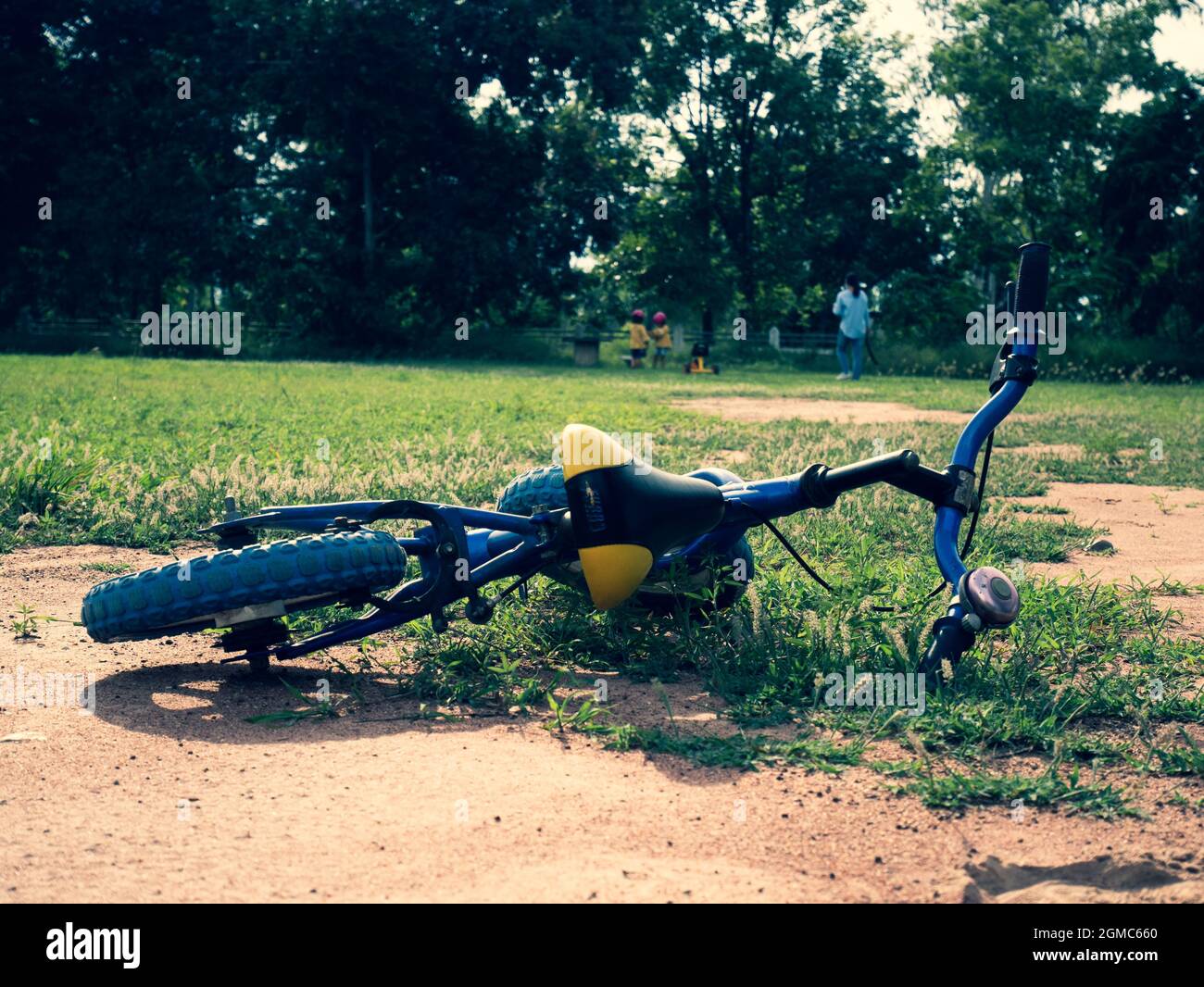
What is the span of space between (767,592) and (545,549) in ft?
3.49

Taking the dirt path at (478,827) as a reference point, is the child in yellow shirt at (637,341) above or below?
above

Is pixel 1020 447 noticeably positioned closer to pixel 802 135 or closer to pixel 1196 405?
pixel 1196 405

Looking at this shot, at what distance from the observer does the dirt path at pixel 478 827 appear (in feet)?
7.70

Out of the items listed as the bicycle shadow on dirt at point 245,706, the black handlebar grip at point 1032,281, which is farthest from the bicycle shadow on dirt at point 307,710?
the black handlebar grip at point 1032,281

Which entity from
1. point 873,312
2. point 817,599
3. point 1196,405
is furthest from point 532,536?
point 873,312

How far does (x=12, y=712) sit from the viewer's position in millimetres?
3395

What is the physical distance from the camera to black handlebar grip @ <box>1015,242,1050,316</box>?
3816mm

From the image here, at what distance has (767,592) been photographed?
14.8 feet

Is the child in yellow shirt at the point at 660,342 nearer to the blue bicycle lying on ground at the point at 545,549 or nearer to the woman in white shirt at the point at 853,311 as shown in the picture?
the woman in white shirt at the point at 853,311

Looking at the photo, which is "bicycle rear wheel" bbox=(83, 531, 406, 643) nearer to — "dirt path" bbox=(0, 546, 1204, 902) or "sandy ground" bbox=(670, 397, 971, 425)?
"dirt path" bbox=(0, 546, 1204, 902)

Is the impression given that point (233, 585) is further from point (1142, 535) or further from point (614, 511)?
point (1142, 535)

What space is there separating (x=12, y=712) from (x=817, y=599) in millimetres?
2500

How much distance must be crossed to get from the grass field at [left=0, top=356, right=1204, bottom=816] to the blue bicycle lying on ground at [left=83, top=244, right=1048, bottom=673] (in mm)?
224

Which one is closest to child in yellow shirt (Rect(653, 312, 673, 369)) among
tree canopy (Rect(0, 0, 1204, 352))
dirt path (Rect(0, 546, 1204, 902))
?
tree canopy (Rect(0, 0, 1204, 352))
